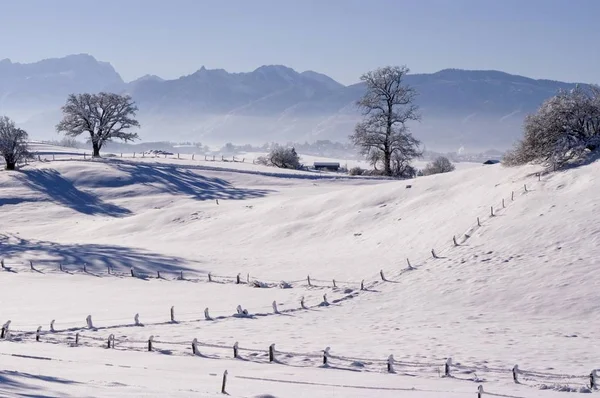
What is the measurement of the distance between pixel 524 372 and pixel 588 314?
9363mm

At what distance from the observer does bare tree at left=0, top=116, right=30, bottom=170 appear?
249 ft

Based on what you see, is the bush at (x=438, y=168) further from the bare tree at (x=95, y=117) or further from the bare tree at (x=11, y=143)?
the bare tree at (x=11, y=143)

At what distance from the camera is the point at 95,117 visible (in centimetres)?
9288

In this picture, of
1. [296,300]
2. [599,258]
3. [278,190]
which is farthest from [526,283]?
[278,190]

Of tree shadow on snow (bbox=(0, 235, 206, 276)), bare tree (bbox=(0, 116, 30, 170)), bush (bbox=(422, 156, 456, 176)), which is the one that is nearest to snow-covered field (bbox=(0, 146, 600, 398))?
tree shadow on snow (bbox=(0, 235, 206, 276))

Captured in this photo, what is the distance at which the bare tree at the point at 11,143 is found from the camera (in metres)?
75.8

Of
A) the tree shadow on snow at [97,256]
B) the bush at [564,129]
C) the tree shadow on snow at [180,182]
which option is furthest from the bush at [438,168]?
the tree shadow on snow at [97,256]

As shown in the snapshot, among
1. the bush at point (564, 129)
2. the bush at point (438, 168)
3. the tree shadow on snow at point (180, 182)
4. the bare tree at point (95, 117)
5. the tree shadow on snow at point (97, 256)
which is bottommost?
the tree shadow on snow at point (97, 256)

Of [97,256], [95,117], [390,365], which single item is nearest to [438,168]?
[95,117]

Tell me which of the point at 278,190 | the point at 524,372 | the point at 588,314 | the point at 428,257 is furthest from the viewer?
the point at 278,190

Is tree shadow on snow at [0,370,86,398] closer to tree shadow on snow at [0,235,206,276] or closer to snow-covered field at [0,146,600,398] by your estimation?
snow-covered field at [0,146,600,398]

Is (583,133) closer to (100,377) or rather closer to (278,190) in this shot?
(100,377)

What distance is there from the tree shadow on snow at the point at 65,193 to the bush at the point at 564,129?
36.9 meters

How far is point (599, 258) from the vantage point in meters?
30.7
